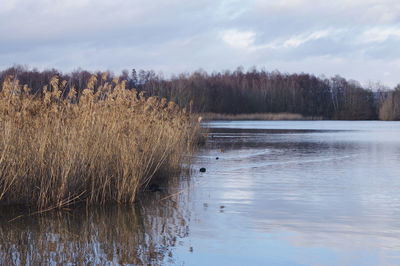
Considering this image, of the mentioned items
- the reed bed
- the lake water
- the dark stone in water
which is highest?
the reed bed

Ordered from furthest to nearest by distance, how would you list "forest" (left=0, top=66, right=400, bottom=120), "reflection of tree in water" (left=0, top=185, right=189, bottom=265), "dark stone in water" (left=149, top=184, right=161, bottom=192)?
1. "forest" (left=0, top=66, right=400, bottom=120)
2. "dark stone in water" (left=149, top=184, right=161, bottom=192)
3. "reflection of tree in water" (left=0, top=185, right=189, bottom=265)

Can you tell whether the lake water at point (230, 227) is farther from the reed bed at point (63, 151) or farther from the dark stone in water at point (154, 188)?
the reed bed at point (63, 151)

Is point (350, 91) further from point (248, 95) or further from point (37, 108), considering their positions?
point (37, 108)

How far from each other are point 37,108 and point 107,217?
170 centimetres

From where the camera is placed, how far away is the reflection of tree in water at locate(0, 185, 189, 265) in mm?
4785

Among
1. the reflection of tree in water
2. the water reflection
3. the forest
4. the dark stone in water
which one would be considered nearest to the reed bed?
the reflection of tree in water

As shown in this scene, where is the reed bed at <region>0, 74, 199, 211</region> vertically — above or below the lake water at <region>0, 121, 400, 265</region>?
above

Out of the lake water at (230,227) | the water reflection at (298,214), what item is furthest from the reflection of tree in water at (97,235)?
the water reflection at (298,214)

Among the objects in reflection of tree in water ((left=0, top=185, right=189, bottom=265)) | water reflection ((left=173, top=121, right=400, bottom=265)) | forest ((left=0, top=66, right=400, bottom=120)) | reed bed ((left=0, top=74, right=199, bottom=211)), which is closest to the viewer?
reflection of tree in water ((left=0, top=185, right=189, bottom=265))

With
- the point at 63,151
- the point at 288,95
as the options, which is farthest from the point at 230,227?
the point at 288,95

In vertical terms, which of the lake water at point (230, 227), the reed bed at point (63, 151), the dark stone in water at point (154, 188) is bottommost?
the lake water at point (230, 227)

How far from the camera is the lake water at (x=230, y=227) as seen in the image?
4863 millimetres

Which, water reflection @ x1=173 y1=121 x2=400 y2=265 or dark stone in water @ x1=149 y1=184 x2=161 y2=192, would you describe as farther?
dark stone in water @ x1=149 y1=184 x2=161 y2=192

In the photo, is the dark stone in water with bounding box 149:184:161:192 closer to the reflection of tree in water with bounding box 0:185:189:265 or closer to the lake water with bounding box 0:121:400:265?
the lake water with bounding box 0:121:400:265
